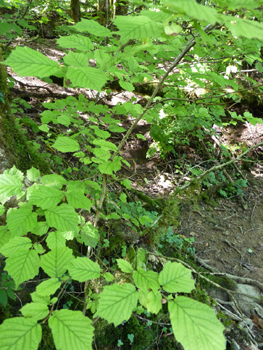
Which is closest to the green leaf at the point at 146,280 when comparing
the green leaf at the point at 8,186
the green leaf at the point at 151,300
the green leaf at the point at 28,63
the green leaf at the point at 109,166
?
the green leaf at the point at 151,300

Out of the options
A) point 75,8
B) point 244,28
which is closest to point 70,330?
point 244,28

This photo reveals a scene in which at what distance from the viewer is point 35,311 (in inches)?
28.6

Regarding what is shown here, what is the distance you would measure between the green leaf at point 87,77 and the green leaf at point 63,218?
570 millimetres

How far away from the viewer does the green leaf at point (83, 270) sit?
2.88ft

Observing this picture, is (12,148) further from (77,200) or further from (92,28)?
(92,28)

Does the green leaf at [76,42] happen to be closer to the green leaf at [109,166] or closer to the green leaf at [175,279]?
the green leaf at [109,166]

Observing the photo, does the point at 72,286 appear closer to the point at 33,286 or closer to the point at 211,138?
the point at 33,286

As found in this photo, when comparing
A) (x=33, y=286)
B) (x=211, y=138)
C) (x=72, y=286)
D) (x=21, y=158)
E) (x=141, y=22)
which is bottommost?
(x=211, y=138)

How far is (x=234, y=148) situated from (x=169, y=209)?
13.9 ft

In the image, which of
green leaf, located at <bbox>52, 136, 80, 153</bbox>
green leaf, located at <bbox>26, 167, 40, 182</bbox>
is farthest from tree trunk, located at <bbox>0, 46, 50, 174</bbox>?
green leaf, located at <bbox>52, 136, 80, 153</bbox>

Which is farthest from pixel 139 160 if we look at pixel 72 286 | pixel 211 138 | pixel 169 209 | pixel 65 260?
pixel 65 260

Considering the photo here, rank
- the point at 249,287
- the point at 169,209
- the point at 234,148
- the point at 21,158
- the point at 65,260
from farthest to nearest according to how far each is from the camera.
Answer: the point at 234,148 < the point at 249,287 < the point at 169,209 < the point at 21,158 < the point at 65,260

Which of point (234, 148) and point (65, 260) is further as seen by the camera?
point (234, 148)

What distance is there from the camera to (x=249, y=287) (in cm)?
292
